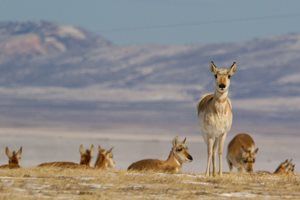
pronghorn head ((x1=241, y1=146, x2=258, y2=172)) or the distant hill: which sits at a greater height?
the distant hill

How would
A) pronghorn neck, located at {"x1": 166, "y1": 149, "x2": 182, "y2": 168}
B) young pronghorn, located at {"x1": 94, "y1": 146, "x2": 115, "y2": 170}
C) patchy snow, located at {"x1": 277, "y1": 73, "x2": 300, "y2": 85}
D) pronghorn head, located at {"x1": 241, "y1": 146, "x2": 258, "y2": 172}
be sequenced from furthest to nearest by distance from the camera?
patchy snow, located at {"x1": 277, "y1": 73, "x2": 300, "y2": 85}, pronghorn head, located at {"x1": 241, "y1": 146, "x2": 258, "y2": 172}, young pronghorn, located at {"x1": 94, "y1": 146, "x2": 115, "y2": 170}, pronghorn neck, located at {"x1": 166, "y1": 149, "x2": 182, "y2": 168}

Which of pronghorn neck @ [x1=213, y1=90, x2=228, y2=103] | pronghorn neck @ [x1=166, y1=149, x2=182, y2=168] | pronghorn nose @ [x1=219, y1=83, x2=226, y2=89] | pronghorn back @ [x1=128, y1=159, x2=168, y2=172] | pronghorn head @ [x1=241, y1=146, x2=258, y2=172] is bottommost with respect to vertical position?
pronghorn back @ [x1=128, y1=159, x2=168, y2=172]

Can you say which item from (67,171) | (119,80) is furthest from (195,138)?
(119,80)

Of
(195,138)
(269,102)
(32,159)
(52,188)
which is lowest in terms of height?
(52,188)

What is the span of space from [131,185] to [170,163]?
5.40 m

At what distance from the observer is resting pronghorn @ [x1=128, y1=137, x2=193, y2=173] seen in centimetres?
2444

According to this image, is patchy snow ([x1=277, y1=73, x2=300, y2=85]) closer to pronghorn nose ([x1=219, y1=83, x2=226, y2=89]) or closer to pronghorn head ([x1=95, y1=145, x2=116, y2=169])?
pronghorn head ([x1=95, y1=145, x2=116, y2=169])

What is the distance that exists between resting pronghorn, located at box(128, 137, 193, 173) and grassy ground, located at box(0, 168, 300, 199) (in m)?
2.82

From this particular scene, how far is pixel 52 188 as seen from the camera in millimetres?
18734

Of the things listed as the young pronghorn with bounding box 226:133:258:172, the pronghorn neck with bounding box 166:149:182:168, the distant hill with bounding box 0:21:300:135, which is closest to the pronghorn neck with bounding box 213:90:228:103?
the pronghorn neck with bounding box 166:149:182:168

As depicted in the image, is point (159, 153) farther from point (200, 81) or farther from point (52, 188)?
point (200, 81)

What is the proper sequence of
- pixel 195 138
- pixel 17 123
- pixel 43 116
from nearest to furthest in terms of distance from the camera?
pixel 195 138
pixel 17 123
pixel 43 116

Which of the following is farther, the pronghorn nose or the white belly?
the white belly

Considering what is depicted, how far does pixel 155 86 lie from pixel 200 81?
667 cm
